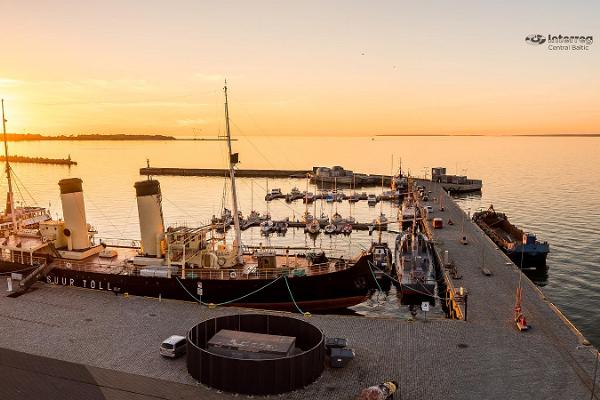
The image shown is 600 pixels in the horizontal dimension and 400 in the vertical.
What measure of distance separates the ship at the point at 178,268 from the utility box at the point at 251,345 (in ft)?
34.1

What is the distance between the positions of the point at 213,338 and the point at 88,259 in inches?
882

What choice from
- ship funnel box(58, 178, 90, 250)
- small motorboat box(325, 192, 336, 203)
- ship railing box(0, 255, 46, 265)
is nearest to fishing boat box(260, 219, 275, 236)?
small motorboat box(325, 192, 336, 203)

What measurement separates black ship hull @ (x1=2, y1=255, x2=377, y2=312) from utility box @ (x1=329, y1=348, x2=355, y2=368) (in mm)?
12626

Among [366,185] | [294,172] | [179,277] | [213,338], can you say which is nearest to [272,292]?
[179,277]

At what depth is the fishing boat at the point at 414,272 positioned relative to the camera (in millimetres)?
43159

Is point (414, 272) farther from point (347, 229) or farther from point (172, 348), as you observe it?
point (347, 229)

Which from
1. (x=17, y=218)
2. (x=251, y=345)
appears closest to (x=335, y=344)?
(x=251, y=345)

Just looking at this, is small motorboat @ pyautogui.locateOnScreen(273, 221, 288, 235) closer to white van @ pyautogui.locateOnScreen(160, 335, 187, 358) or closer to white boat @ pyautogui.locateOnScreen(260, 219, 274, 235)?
white boat @ pyautogui.locateOnScreen(260, 219, 274, 235)

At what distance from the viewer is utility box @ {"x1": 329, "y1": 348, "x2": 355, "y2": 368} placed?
75.3 ft

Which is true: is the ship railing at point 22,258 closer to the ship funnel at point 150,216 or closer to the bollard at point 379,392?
the ship funnel at point 150,216

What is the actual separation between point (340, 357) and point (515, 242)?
47.2m

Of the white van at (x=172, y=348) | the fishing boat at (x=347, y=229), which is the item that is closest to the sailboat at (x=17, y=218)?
the white van at (x=172, y=348)

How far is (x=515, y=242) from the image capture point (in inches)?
2436

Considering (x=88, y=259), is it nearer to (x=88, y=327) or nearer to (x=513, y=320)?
(x=88, y=327)
